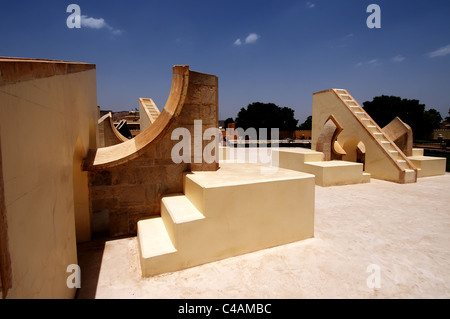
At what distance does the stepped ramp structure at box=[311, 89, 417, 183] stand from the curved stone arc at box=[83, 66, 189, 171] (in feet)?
22.9

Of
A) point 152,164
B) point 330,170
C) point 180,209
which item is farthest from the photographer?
point 330,170

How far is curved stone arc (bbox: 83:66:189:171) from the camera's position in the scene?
12.9ft

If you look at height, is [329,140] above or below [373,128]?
below

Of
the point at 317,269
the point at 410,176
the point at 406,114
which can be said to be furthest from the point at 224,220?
the point at 406,114

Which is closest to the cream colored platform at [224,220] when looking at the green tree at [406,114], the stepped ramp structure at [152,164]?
the stepped ramp structure at [152,164]

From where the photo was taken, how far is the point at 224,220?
3.37 m

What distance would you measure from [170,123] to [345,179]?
6761 mm

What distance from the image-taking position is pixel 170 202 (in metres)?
3.87

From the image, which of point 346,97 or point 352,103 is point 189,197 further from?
point 346,97

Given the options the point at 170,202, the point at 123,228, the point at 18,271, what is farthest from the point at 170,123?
the point at 18,271

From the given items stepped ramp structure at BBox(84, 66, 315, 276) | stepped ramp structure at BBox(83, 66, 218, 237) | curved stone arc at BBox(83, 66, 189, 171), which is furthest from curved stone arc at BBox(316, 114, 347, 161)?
curved stone arc at BBox(83, 66, 189, 171)

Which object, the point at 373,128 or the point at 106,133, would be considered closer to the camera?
the point at 106,133

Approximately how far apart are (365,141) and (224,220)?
8.51m
